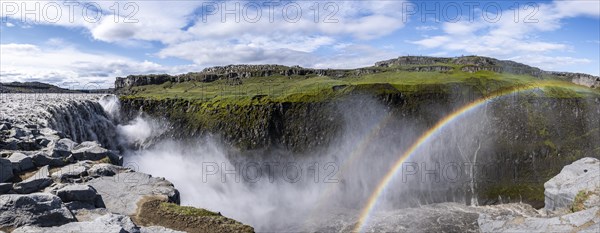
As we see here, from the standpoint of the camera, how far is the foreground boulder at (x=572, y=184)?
151ft

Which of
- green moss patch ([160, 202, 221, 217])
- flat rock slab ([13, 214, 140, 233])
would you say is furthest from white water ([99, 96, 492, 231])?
flat rock slab ([13, 214, 140, 233])

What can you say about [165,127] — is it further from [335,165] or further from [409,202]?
[409,202]

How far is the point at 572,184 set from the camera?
4962 centimetres

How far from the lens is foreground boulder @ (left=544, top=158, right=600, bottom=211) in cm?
4593

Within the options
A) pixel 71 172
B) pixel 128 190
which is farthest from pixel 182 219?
pixel 71 172

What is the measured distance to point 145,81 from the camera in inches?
6560

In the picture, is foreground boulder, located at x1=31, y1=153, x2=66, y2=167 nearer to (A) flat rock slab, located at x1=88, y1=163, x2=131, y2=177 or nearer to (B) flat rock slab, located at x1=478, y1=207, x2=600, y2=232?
(A) flat rock slab, located at x1=88, y1=163, x2=131, y2=177

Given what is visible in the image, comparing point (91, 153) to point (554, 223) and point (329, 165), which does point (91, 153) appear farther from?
point (329, 165)

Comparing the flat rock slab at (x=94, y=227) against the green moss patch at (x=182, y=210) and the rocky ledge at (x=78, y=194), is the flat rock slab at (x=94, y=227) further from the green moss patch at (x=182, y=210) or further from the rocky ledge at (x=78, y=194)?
the green moss patch at (x=182, y=210)

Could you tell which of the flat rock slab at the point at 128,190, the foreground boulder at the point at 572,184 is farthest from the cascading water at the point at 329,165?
the flat rock slab at the point at 128,190

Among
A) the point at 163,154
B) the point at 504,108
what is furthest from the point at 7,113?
the point at 504,108

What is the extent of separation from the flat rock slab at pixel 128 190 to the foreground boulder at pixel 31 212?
455cm

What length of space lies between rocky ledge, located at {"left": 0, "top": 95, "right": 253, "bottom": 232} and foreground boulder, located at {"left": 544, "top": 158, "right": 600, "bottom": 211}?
157 feet

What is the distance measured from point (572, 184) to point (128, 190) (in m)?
55.1
